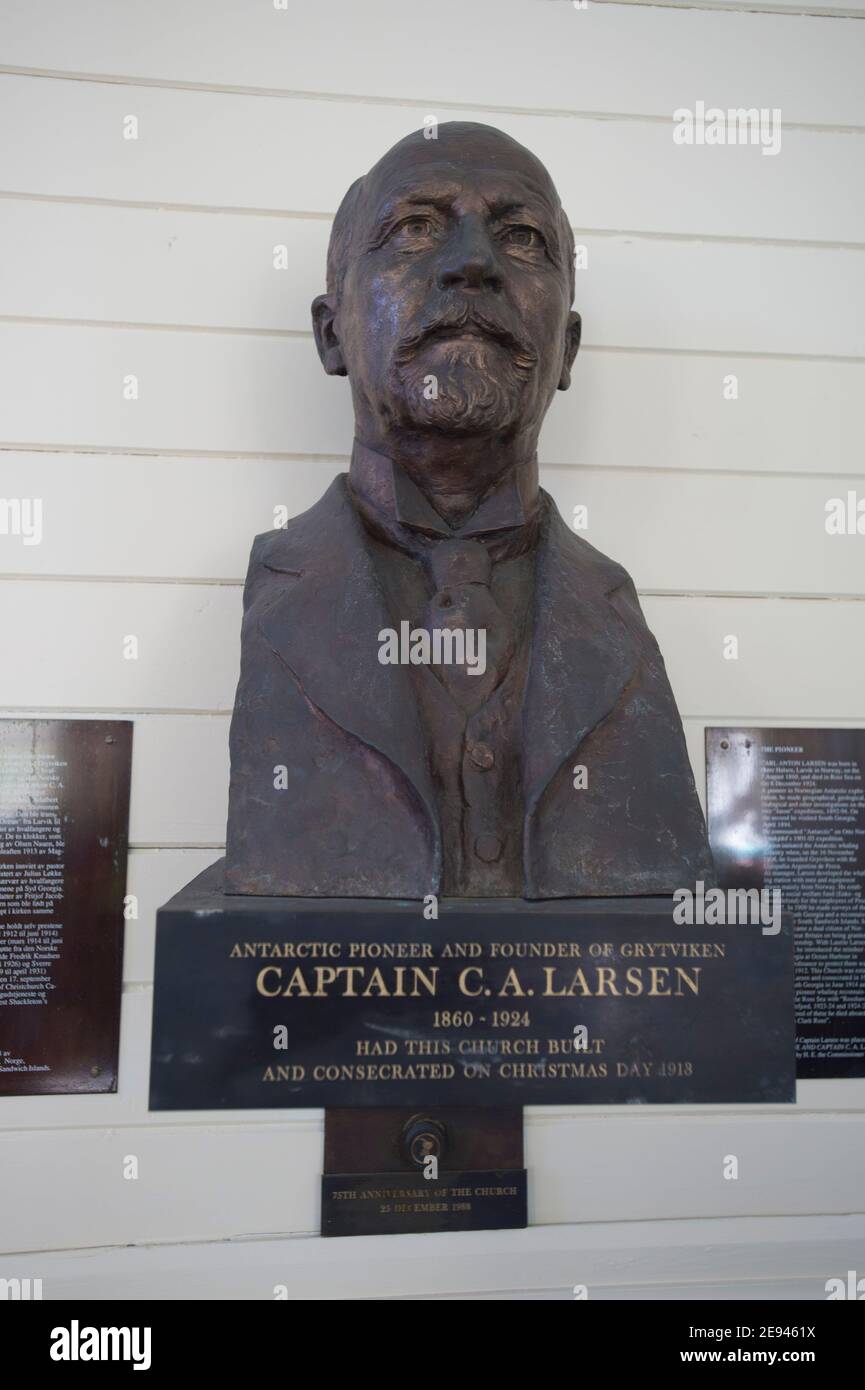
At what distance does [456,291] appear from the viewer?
2.10 meters

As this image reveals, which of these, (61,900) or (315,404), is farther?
(315,404)

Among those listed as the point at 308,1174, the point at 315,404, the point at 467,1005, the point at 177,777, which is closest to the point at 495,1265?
the point at 308,1174

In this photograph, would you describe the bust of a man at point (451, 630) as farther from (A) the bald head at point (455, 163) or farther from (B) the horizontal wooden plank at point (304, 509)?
(B) the horizontal wooden plank at point (304, 509)

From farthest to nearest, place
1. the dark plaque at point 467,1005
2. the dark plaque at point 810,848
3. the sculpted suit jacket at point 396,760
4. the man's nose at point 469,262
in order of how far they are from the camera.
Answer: the dark plaque at point 810,848, the man's nose at point 469,262, the sculpted suit jacket at point 396,760, the dark plaque at point 467,1005

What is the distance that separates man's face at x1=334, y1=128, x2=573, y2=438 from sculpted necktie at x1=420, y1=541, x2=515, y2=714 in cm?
25

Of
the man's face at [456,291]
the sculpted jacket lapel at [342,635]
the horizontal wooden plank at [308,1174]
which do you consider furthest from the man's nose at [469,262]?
the horizontal wooden plank at [308,1174]

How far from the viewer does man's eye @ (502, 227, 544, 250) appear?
2197 millimetres

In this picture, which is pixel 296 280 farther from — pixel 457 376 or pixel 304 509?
pixel 457 376

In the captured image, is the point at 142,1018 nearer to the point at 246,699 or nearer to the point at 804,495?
the point at 246,699

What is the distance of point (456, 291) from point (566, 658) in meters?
0.68

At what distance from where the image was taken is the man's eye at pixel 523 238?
220 centimetres

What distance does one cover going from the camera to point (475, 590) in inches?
84.8

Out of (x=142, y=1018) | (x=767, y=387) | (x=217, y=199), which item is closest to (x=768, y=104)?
(x=767, y=387)

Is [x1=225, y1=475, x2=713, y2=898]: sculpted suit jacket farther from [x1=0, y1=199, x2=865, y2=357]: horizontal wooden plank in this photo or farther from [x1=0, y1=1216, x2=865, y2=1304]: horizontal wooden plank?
[x1=0, y1=1216, x2=865, y2=1304]: horizontal wooden plank
